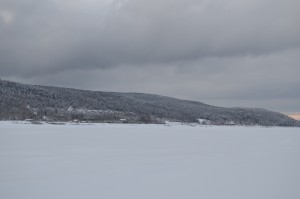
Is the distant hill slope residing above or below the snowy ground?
above

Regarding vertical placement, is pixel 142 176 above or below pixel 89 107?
below

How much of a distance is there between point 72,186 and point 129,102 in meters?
166

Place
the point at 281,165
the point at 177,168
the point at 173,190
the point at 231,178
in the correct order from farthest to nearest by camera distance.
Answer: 1. the point at 281,165
2. the point at 177,168
3. the point at 231,178
4. the point at 173,190

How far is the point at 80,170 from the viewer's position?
15844 mm

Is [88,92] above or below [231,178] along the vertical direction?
above

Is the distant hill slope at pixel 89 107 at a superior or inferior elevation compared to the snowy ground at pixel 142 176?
superior

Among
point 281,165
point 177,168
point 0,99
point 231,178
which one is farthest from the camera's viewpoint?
point 0,99

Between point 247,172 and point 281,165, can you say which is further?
point 281,165

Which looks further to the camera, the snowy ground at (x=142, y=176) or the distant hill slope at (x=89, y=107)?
the distant hill slope at (x=89, y=107)

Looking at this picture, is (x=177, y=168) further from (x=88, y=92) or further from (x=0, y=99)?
(x=88, y=92)

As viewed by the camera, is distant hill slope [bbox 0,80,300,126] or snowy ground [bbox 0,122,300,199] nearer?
snowy ground [bbox 0,122,300,199]

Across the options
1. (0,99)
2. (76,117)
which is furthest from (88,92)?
(76,117)

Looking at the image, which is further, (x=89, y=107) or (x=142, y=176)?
(x=89, y=107)

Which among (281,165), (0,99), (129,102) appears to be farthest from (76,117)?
(281,165)
